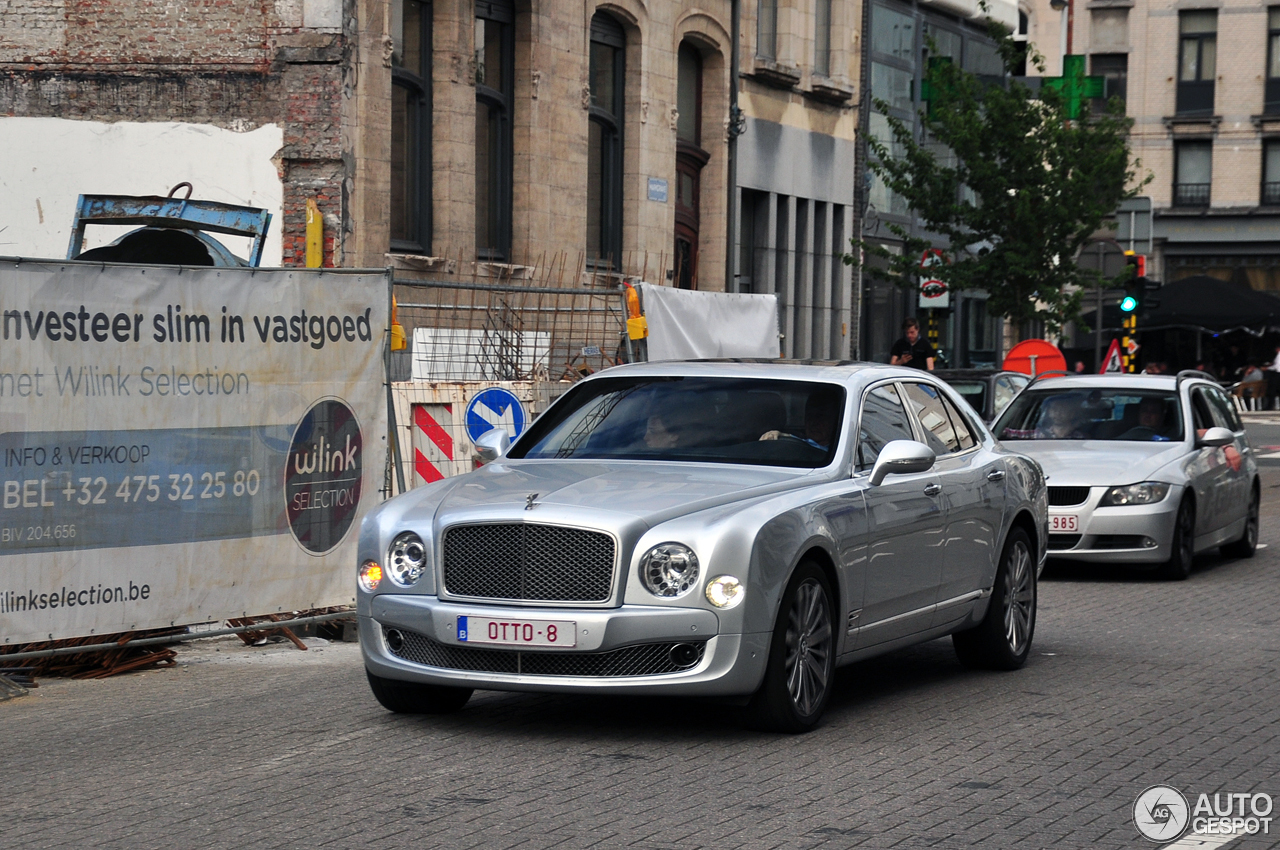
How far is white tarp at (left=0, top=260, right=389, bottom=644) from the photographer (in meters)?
8.98

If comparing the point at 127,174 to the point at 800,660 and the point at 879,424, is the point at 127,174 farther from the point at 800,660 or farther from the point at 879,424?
the point at 800,660

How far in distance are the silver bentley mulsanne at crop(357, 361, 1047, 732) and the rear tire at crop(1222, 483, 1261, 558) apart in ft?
24.2

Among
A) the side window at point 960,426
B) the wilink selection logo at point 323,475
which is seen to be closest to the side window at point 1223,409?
the side window at point 960,426

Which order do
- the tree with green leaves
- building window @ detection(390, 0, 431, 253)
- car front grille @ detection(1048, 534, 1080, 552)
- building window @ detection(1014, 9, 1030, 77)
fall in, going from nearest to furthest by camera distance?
car front grille @ detection(1048, 534, 1080, 552) < building window @ detection(390, 0, 431, 253) < the tree with green leaves < building window @ detection(1014, 9, 1030, 77)

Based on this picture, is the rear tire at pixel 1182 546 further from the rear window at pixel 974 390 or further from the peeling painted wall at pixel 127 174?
the peeling painted wall at pixel 127 174

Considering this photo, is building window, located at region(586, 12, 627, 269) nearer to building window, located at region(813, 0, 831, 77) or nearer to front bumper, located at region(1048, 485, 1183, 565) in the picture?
building window, located at region(813, 0, 831, 77)

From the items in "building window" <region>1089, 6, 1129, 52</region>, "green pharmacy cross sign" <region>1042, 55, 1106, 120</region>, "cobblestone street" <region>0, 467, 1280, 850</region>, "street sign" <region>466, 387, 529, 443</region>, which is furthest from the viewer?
"building window" <region>1089, 6, 1129, 52</region>

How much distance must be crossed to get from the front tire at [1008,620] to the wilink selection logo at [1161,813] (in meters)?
2.78

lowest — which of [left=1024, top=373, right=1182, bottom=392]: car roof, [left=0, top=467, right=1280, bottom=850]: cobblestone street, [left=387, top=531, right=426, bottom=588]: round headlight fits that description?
[left=0, top=467, right=1280, bottom=850]: cobblestone street

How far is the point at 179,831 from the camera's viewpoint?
591 cm

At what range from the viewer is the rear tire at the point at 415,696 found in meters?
7.87

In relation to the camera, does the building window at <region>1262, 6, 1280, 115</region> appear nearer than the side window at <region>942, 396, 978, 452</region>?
No

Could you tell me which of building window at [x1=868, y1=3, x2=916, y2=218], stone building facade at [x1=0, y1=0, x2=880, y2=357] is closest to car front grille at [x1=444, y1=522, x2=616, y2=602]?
stone building facade at [x1=0, y1=0, x2=880, y2=357]

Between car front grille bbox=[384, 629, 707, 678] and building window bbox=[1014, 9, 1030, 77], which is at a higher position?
building window bbox=[1014, 9, 1030, 77]
